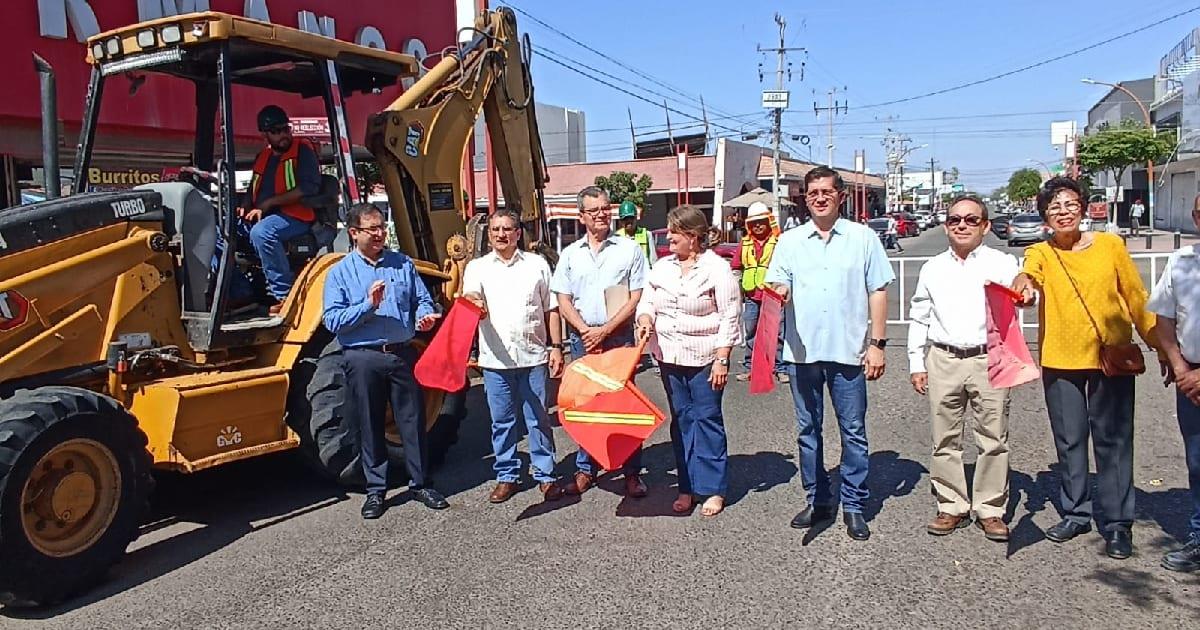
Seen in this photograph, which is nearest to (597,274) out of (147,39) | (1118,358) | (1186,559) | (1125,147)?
(1118,358)

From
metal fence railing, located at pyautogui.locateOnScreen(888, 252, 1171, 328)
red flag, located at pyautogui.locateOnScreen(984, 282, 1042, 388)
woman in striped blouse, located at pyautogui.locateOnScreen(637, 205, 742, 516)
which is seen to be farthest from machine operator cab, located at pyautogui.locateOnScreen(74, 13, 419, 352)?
metal fence railing, located at pyautogui.locateOnScreen(888, 252, 1171, 328)

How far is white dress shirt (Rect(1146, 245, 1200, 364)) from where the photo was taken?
168 inches

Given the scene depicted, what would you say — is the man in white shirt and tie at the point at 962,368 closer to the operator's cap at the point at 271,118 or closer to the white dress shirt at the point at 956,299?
the white dress shirt at the point at 956,299

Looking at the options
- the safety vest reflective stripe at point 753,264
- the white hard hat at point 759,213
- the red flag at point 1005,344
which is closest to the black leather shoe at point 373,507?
the red flag at point 1005,344

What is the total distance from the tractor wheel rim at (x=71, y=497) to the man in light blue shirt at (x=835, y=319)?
3.50 metres

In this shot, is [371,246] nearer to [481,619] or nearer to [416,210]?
Result: [416,210]

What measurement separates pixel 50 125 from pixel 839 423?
4.65 m

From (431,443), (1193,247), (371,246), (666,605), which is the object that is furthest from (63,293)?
(1193,247)

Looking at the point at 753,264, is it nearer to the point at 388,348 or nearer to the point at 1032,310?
the point at 1032,310

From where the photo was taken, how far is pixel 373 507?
5.59 m

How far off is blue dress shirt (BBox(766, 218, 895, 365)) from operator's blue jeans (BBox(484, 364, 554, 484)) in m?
1.59

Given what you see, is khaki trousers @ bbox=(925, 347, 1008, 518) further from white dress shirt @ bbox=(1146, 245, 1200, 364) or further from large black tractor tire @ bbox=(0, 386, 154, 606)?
large black tractor tire @ bbox=(0, 386, 154, 606)

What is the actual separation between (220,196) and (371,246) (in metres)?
0.93

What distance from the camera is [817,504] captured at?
5188 millimetres
